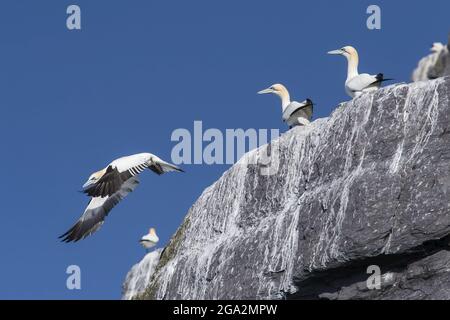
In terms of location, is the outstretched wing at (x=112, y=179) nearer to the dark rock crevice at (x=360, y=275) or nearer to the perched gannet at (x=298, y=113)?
the perched gannet at (x=298, y=113)

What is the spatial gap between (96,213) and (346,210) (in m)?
6.92

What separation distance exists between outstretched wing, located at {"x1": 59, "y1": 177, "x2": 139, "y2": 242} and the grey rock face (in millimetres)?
2253

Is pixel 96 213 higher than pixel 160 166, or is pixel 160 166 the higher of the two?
pixel 160 166

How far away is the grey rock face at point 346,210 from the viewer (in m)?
22.0

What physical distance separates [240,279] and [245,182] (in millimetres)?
2122

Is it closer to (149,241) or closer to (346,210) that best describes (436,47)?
(149,241)

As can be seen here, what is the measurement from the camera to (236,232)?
→ 85.1 feet

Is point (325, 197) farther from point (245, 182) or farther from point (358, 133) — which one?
point (245, 182)

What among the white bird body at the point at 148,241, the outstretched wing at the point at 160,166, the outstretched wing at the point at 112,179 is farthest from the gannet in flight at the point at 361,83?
the white bird body at the point at 148,241

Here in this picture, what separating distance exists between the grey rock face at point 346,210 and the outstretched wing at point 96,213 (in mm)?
2253

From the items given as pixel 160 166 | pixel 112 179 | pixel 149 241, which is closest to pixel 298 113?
pixel 160 166

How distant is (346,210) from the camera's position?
2272cm

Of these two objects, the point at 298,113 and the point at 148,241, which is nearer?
the point at 298,113
